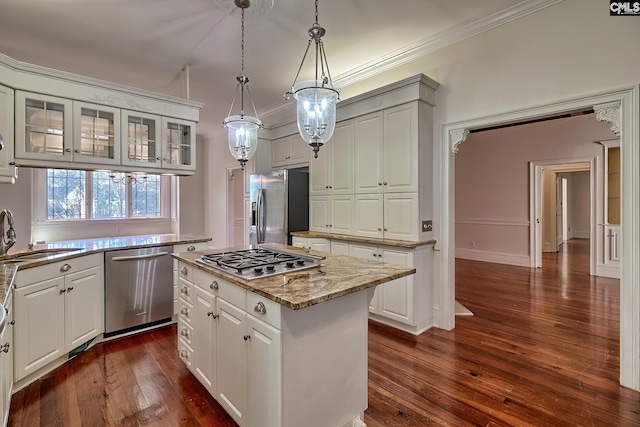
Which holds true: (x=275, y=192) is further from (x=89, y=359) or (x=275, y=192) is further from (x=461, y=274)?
(x=461, y=274)

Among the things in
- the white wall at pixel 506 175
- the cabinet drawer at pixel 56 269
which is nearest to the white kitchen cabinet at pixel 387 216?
the cabinet drawer at pixel 56 269

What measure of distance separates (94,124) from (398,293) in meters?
3.64

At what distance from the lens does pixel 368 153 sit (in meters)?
3.58

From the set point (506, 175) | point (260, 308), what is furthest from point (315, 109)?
point (506, 175)

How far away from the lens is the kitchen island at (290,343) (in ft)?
4.69

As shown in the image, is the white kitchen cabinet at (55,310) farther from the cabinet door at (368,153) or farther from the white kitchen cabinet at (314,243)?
the cabinet door at (368,153)

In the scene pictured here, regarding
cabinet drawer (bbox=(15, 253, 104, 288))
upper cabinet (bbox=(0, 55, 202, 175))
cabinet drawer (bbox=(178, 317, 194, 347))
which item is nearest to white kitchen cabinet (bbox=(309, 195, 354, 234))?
upper cabinet (bbox=(0, 55, 202, 175))

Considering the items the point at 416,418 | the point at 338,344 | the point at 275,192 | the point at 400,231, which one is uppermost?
the point at 275,192

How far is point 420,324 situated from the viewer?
3162 mm

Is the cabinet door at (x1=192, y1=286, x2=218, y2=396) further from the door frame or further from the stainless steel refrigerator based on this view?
the door frame

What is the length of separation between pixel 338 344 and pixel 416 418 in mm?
778

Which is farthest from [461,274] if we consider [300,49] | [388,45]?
[300,49]

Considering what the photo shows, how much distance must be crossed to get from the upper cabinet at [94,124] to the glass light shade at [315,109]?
2364mm

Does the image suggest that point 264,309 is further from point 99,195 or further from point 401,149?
point 99,195
